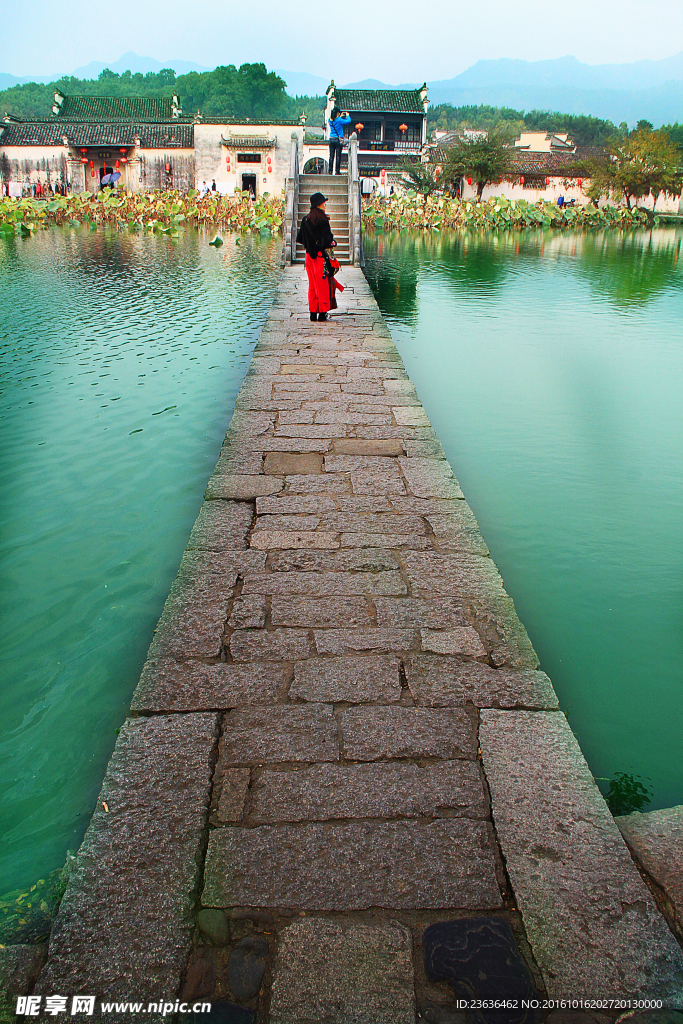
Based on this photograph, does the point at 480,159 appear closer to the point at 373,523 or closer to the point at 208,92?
the point at 373,523

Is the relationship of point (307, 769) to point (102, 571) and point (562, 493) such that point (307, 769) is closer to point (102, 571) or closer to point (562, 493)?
point (102, 571)

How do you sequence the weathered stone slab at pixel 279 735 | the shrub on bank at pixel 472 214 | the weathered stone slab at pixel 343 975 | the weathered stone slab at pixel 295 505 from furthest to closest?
the shrub on bank at pixel 472 214
the weathered stone slab at pixel 295 505
the weathered stone slab at pixel 279 735
the weathered stone slab at pixel 343 975

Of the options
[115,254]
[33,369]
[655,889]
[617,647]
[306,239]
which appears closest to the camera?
[655,889]

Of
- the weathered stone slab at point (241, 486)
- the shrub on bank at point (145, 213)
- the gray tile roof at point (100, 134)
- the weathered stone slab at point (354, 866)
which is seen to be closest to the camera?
the weathered stone slab at point (354, 866)

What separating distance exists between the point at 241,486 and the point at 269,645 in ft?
4.85

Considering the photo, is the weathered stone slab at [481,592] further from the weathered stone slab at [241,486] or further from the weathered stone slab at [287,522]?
the weathered stone slab at [241,486]

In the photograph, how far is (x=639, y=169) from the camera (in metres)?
Result: 31.2

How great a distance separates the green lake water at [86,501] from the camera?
2303 millimetres

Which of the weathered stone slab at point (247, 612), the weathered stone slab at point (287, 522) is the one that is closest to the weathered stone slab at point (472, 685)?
the weathered stone slab at point (247, 612)

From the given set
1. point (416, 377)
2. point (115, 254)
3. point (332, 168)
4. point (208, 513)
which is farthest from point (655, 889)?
point (332, 168)

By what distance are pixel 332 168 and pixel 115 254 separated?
21.0 ft

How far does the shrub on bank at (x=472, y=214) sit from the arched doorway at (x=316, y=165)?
29.2 ft

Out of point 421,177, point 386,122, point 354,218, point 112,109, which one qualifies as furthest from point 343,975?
point 386,122

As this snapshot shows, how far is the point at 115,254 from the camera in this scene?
1499cm
